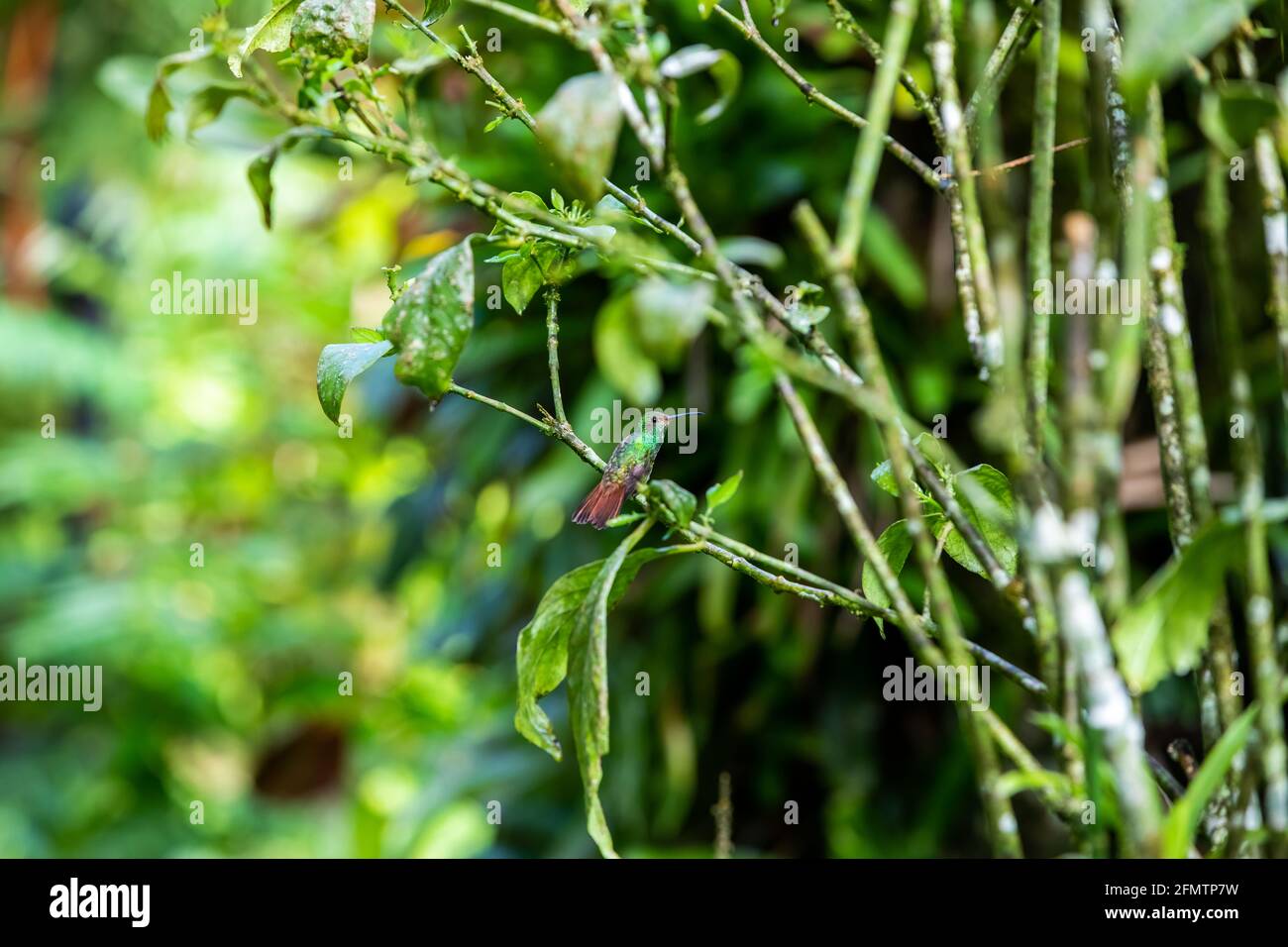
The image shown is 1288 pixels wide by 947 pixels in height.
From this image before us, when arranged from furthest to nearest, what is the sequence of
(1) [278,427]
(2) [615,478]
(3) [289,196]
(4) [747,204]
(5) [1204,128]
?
1. (3) [289,196]
2. (1) [278,427]
3. (4) [747,204]
4. (2) [615,478]
5. (5) [1204,128]

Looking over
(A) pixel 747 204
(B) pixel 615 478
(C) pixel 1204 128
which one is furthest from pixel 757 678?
(C) pixel 1204 128

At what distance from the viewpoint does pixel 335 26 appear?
353 millimetres

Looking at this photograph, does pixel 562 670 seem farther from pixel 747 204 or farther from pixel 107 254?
pixel 107 254

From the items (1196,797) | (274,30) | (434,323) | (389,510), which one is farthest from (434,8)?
(389,510)

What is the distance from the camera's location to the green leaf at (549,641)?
0.36 meters

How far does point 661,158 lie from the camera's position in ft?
0.93

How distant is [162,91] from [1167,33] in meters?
0.28

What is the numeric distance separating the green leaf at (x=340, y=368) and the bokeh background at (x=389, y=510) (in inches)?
3.6

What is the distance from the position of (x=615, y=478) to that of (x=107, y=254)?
9.02 ft

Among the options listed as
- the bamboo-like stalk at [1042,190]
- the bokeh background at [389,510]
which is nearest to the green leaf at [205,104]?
the bokeh background at [389,510]

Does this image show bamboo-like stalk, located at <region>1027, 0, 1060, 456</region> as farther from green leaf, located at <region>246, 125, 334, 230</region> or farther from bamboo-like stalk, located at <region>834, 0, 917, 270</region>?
green leaf, located at <region>246, 125, 334, 230</region>

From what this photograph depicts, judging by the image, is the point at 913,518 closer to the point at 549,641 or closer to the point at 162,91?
the point at 549,641

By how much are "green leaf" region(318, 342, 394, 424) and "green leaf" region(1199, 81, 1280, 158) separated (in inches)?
10.0

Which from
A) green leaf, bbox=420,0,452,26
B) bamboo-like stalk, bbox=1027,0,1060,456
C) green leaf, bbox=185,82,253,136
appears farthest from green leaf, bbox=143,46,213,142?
bamboo-like stalk, bbox=1027,0,1060,456
